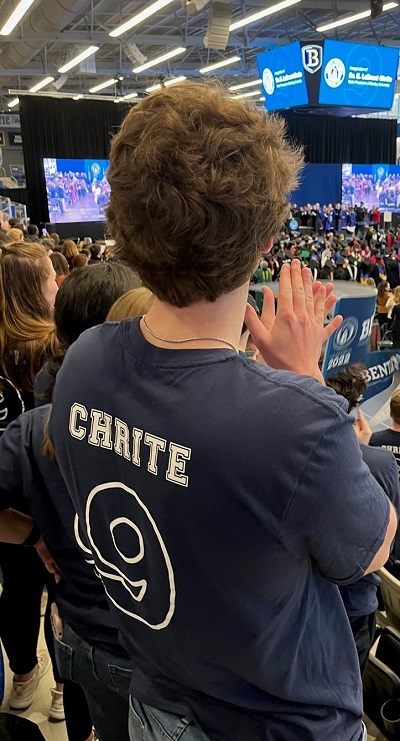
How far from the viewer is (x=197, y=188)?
0.66 metres

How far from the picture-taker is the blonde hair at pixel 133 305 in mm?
1139

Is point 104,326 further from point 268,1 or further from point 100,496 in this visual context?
point 268,1

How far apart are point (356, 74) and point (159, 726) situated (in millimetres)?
13195

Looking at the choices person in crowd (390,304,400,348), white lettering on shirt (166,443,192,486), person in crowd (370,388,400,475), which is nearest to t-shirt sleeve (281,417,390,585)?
white lettering on shirt (166,443,192,486)

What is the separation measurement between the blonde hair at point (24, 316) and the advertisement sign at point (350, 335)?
804 mm

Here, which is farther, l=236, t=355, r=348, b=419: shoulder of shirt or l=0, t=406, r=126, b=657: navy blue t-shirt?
l=0, t=406, r=126, b=657: navy blue t-shirt

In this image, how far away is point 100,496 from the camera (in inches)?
31.9

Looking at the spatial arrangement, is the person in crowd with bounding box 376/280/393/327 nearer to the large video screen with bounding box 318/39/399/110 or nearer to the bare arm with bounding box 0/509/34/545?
the large video screen with bounding box 318/39/399/110

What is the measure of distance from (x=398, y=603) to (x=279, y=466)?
1.47 meters

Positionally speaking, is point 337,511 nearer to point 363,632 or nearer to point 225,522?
point 225,522

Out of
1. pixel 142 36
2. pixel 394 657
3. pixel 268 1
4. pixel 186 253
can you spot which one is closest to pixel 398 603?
pixel 394 657

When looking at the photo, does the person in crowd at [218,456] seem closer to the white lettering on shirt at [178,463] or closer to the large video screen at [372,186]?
the white lettering on shirt at [178,463]

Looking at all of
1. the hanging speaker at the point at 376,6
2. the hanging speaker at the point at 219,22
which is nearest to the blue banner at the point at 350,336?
the hanging speaker at the point at 219,22

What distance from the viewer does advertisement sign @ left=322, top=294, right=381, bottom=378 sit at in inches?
62.7
